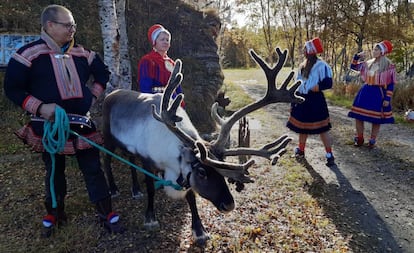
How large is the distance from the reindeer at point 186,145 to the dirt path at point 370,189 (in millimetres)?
1483

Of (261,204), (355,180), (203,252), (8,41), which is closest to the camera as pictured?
(203,252)

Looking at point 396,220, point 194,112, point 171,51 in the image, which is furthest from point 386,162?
point 171,51

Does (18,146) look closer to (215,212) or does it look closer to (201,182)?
(215,212)

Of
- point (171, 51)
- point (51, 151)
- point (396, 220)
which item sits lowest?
point (396, 220)

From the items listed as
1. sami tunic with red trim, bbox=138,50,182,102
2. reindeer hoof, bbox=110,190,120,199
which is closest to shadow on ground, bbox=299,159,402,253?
sami tunic with red trim, bbox=138,50,182,102

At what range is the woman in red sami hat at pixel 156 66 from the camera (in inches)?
142

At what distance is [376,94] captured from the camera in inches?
216

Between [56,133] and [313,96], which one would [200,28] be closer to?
[313,96]

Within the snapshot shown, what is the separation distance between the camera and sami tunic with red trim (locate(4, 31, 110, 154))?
2.53 m

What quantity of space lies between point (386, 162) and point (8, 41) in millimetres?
6597

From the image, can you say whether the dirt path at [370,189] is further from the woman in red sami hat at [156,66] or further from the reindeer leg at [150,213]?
the woman in red sami hat at [156,66]

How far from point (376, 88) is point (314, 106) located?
1.47 meters

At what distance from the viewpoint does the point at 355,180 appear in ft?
15.0

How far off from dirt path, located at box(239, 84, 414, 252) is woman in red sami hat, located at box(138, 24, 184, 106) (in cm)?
231
